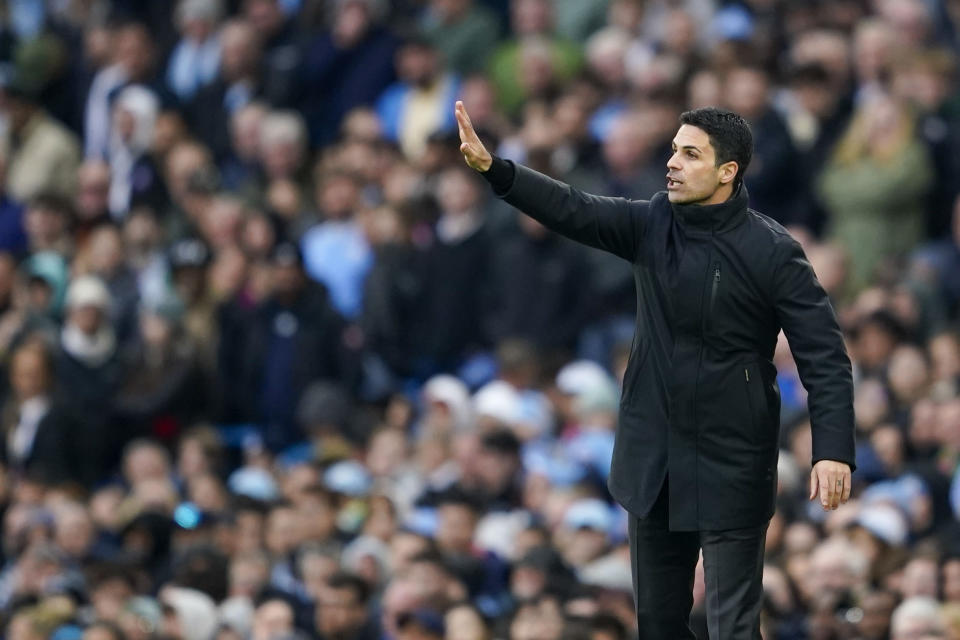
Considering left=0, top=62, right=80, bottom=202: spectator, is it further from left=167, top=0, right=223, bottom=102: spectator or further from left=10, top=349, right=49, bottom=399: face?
left=10, top=349, right=49, bottom=399: face

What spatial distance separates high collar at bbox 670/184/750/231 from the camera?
20.1 ft

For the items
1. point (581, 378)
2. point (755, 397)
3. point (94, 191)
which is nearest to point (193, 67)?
point (94, 191)

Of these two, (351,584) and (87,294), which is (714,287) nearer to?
(351,584)

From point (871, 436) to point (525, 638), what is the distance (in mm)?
2199

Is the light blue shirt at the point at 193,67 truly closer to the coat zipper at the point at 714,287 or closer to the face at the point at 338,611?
the face at the point at 338,611

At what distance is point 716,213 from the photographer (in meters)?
6.13

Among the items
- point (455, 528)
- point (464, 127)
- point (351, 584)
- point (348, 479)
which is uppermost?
point (348, 479)

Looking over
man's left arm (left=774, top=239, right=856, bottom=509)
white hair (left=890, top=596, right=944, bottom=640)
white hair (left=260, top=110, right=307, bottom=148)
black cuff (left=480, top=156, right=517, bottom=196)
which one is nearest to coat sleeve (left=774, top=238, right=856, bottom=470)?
man's left arm (left=774, top=239, right=856, bottom=509)

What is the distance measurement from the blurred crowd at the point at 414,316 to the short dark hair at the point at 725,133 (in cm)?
304

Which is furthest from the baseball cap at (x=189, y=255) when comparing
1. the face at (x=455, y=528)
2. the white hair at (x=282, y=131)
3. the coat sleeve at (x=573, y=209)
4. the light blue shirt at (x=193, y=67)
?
the coat sleeve at (x=573, y=209)

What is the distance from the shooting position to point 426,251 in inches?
496

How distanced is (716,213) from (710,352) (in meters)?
0.40

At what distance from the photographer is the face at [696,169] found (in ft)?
19.9

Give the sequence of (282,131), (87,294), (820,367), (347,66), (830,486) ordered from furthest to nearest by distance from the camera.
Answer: (347,66) < (282,131) < (87,294) < (820,367) < (830,486)
